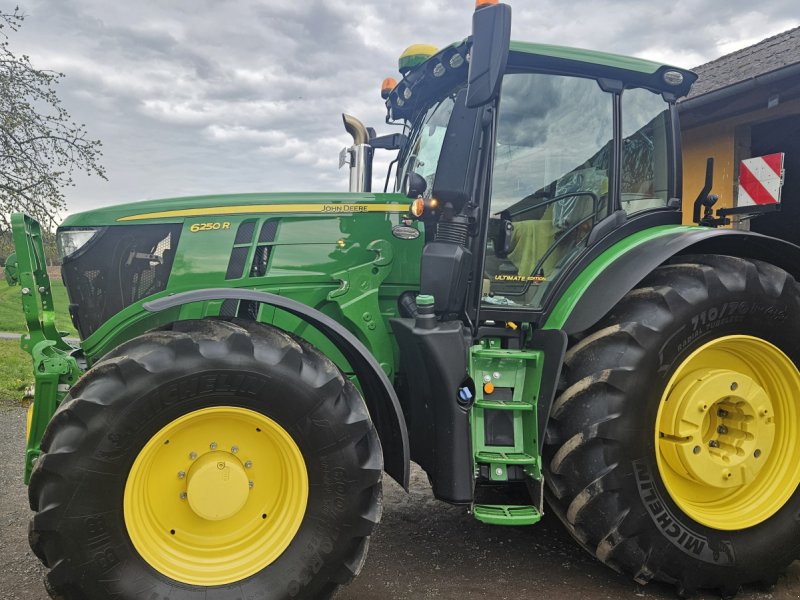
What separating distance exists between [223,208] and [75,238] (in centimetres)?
74

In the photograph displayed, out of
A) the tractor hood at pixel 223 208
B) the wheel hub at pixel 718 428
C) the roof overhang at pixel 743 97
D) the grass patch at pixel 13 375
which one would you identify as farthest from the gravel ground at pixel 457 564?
the roof overhang at pixel 743 97

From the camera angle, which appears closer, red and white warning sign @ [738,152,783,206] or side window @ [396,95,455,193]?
side window @ [396,95,455,193]

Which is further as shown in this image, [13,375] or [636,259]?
[13,375]

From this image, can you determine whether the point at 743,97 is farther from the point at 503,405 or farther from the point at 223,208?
the point at 223,208

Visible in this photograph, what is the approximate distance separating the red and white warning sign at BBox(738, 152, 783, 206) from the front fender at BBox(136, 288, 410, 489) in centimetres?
509

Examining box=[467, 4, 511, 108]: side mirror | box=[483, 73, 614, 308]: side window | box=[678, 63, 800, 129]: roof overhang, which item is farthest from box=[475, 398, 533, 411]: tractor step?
Answer: box=[678, 63, 800, 129]: roof overhang

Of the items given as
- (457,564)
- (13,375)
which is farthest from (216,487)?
(13,375)

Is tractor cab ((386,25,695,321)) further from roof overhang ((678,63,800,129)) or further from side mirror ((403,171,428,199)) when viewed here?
roof overhang ((678,63,800,129))

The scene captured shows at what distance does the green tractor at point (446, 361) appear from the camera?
2.49 meters

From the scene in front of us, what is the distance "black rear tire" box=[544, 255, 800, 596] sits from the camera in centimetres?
284

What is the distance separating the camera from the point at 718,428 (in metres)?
3.16

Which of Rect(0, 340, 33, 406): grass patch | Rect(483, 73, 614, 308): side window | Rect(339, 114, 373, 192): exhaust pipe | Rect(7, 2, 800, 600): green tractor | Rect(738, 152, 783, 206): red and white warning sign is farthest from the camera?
Rect(0, 340, 33, 406): grass patch

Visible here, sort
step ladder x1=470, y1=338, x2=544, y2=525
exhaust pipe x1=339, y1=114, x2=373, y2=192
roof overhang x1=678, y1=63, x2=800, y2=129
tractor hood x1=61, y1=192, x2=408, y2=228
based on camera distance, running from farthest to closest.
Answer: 1. roof overhang x1=678, y1=63, x2=800, y2=129
2. exhaust pipe x1=339, y1=114, x2=373, y2=192
3. tractor hood x1=61, y1=192, x2=408, y2=228
4. step ladder x1=470, y1=338, x2=544, y2=525

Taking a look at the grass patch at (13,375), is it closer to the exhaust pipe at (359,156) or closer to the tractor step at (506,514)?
the exhaust pipe at (359,156)
